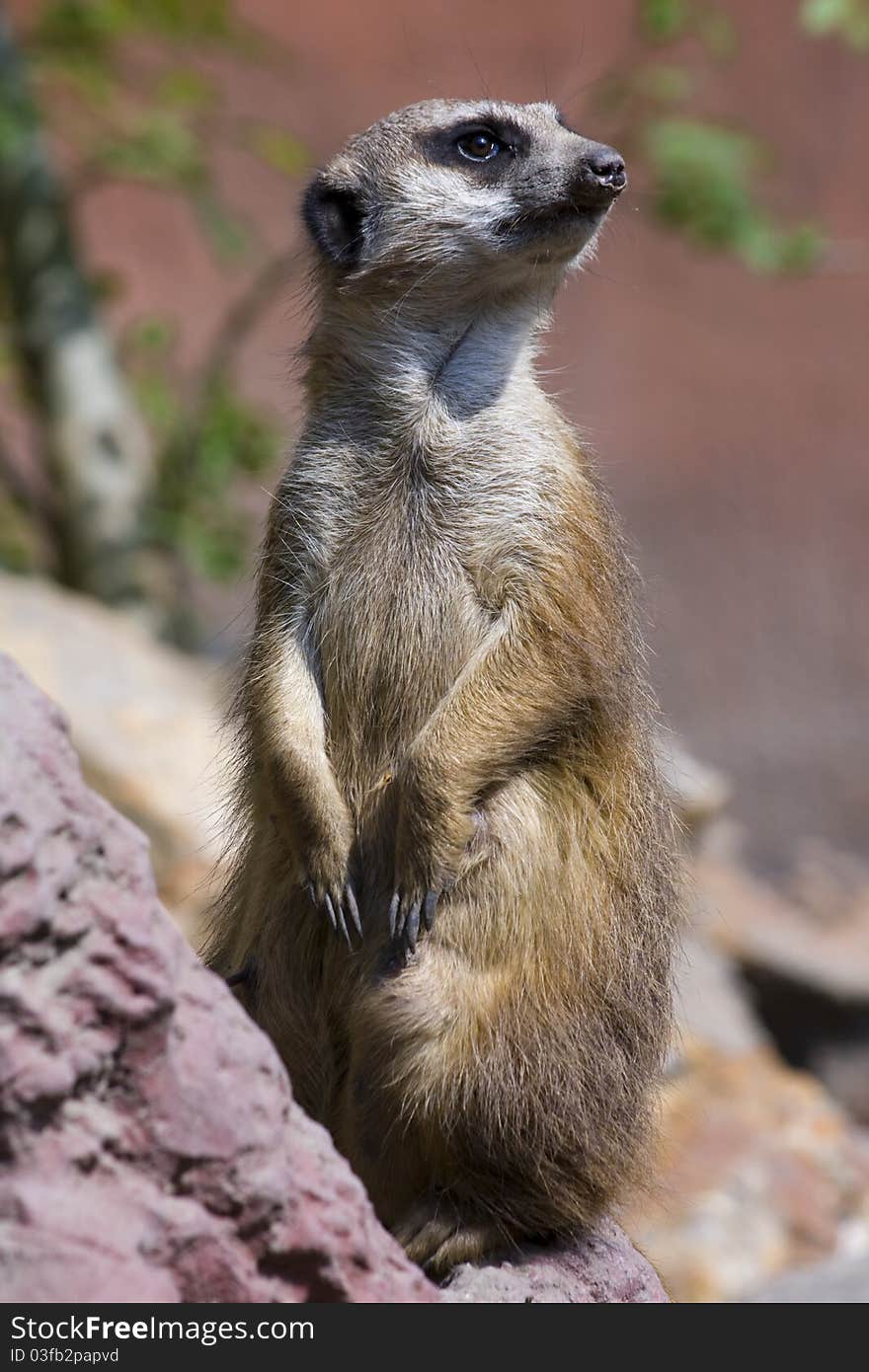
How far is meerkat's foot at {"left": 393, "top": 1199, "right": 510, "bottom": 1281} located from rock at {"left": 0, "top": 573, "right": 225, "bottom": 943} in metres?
3.27

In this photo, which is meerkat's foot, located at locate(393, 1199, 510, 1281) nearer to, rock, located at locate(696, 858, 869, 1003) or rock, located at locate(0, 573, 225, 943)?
rock, located at locate(0, 573, 225, 943)

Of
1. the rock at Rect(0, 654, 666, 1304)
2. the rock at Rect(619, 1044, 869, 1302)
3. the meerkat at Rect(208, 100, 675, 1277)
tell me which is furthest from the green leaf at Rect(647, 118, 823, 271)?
the rock at Rect(0, 654, 666, 1304)

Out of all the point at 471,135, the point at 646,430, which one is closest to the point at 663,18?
the point at 471,135

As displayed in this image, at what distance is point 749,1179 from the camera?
7.15 meters

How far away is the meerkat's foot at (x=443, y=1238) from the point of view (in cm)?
300

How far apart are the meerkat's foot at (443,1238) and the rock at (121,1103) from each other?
0.63 m

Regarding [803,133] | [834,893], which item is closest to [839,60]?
→ [803,133]

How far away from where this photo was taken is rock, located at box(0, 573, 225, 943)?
264 inches

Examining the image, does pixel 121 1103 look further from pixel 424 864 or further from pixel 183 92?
pixel 183 92

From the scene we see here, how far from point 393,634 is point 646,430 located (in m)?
12.7

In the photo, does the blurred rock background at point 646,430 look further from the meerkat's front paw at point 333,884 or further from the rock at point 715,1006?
the meerkat's front paw at point 333,884

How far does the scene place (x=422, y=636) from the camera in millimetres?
3311

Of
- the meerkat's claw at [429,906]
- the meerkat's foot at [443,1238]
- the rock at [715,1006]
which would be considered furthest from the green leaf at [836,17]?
the meerkat's foot at [443,1238]

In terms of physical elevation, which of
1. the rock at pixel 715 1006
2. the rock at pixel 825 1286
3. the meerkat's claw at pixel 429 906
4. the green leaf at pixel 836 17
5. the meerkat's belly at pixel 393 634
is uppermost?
the green leaf at pixel 836 17
